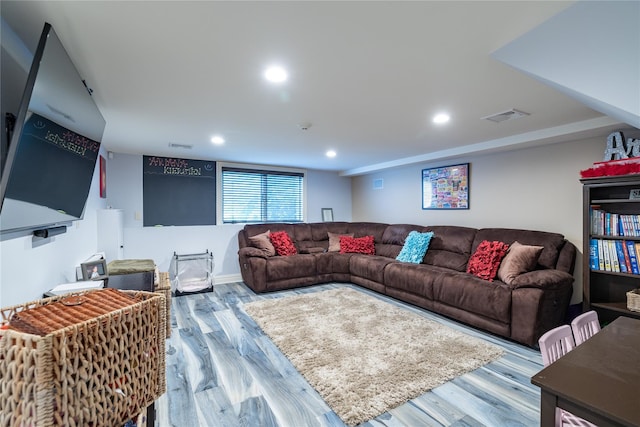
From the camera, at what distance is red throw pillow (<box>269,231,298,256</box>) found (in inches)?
190

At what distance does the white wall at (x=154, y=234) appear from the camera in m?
4.31

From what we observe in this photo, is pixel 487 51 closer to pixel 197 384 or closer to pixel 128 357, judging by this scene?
pixel 128 357

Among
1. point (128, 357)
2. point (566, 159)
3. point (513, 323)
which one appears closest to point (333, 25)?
point (128, 357)

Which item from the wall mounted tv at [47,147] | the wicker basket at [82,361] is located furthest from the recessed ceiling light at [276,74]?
the wicker basket at [82,361]

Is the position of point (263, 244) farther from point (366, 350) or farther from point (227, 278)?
point (366, 350)

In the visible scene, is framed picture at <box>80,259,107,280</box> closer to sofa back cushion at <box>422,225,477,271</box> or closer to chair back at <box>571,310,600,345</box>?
chair back at <box>571,310,600,345</box>

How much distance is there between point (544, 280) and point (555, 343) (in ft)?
5.54

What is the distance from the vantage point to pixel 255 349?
259 cm

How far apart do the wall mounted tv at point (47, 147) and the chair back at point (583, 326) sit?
97.6 inches

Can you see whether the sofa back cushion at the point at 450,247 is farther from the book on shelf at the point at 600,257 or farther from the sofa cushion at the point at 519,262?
the book on shelf at the point at 600,257

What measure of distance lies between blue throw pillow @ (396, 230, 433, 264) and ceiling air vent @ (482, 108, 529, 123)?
6.51ft

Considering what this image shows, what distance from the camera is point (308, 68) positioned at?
5.87 feet

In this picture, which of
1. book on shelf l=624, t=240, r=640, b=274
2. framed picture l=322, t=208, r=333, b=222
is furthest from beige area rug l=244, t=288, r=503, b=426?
framed picture l=322, t=208, r=333, b=222

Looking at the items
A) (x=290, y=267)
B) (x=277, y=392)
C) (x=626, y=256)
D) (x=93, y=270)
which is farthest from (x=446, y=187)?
(x=93, y=270)
